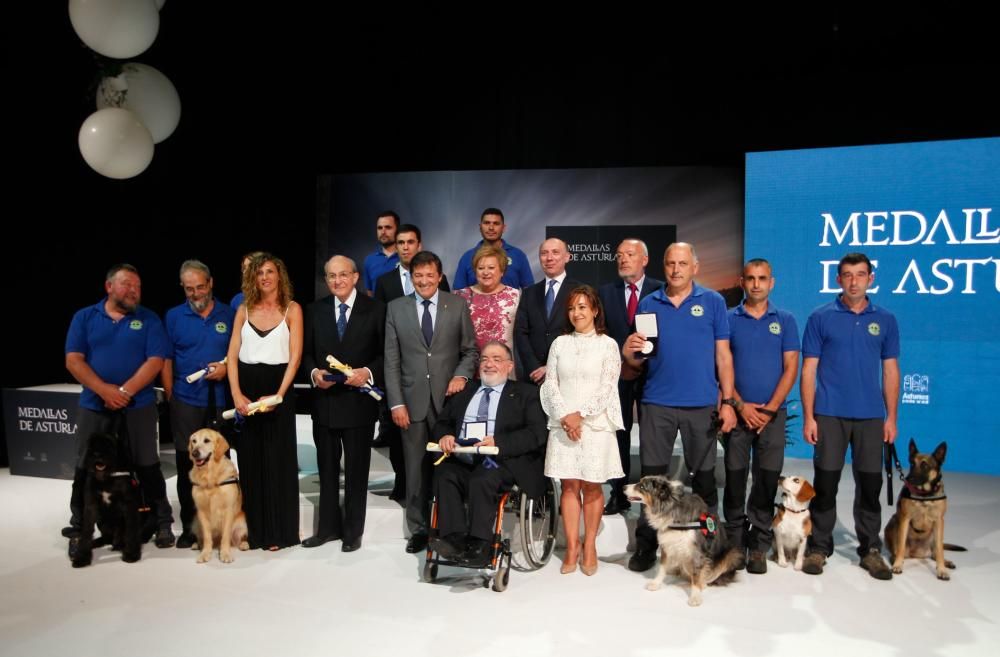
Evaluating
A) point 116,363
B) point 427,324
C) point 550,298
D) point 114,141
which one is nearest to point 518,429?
point 427,324

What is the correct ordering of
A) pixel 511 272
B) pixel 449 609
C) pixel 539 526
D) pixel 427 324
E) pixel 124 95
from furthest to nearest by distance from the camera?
pixel 124 95 < pixel 511 272 < pixel 427 324 < pixel 539 526 < pixel 449 609

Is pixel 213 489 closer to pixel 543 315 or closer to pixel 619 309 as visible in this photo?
pixel 543 315

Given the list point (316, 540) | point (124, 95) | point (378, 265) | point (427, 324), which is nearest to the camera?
point (427, 324)

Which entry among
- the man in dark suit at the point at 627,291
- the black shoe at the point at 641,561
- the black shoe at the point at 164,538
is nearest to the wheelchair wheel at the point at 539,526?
the black shoe at the point at 641,561

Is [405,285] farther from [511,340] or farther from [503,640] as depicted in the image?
[503,640]

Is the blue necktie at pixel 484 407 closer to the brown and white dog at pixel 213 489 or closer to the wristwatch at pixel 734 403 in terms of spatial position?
the wristwatch at pixel 734 403

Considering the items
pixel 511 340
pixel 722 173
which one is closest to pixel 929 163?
pixel 722 173

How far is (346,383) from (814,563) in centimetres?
247

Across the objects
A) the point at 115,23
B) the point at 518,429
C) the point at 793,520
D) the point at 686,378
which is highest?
the point at 115,23

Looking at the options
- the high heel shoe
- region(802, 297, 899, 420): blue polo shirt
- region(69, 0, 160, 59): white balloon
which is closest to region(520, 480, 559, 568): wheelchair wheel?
the high heel shoe

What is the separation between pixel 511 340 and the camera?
4477 mm

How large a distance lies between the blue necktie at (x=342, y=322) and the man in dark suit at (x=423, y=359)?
0.72 ft

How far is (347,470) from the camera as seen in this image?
4.29 m

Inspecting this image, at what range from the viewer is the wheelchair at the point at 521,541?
12.0 feet
